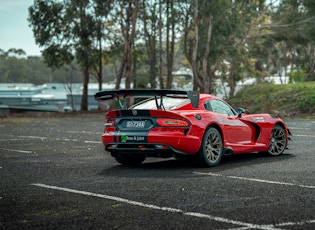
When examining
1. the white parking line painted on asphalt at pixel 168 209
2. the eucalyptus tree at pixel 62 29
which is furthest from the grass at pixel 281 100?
the white parking line painted on asphalt at pixel 168 209

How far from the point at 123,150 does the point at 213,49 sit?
3489 cm

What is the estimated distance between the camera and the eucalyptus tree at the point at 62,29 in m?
49.5

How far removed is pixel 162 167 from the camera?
460 inches

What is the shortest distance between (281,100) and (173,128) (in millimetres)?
27444

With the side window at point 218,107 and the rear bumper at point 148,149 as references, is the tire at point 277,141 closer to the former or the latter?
the side window at point 218,107

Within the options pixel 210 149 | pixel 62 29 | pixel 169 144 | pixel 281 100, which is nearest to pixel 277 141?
pixel 210 149

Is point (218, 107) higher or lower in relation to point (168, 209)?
higher

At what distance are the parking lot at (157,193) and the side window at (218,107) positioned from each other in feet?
3.25

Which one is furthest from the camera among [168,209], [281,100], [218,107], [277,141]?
[281,100]

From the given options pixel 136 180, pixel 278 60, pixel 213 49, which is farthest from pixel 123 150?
pixel 278 60

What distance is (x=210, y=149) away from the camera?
11.5 meters

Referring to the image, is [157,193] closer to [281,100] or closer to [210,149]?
[210,149]

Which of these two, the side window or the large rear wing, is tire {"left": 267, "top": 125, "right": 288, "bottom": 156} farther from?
the large rear wing

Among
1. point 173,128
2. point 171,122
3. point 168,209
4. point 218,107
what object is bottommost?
point 168,209
